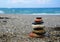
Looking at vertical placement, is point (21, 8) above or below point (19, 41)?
below

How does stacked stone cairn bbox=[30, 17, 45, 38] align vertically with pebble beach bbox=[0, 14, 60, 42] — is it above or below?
above

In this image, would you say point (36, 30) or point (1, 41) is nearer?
point (1, 41)

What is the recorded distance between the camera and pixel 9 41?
855 centimetres

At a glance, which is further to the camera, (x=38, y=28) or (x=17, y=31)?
(x=17, y=31)

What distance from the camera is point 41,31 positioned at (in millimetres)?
9578

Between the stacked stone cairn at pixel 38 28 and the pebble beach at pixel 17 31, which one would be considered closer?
the pebble beach at pixel 17 31

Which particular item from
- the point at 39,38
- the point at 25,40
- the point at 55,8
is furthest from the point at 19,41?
the point at 55,8

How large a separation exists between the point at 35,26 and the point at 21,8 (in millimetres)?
40091

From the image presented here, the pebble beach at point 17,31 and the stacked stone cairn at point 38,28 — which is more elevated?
the stacked stone cairn at point 38,28

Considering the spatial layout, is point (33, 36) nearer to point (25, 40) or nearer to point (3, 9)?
point (25, 40)

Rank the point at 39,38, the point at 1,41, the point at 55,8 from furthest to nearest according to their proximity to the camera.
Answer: the point at 55,8, the point at 39,38, the point at 1,41

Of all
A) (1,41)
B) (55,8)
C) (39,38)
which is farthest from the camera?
(55,8)

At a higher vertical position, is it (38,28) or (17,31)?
(38,28)

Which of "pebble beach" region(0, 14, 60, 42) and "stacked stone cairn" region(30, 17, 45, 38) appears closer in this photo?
"pebble beach" region(0, 14, 60, 42)
